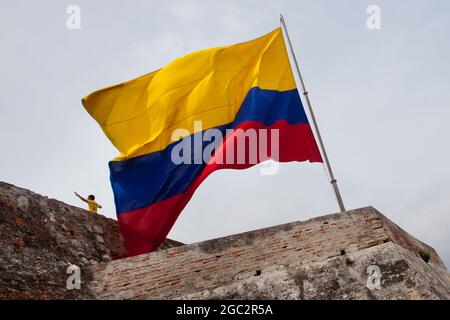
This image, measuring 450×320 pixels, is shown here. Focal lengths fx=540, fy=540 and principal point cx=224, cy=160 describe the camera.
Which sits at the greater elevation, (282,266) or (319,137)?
(319,137)

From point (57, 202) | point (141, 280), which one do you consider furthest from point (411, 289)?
point (57, 202)

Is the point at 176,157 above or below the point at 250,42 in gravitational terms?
below

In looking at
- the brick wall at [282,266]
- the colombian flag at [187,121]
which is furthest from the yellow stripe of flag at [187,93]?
the brick wall at [282,266]

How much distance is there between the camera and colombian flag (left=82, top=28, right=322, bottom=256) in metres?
6.89

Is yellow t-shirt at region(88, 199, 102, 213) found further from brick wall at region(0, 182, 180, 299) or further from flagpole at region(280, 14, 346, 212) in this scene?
flagpole at region(280, 14, 346, 212)

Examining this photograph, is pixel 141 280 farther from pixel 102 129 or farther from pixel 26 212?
pixel 102 129

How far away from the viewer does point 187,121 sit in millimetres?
7457

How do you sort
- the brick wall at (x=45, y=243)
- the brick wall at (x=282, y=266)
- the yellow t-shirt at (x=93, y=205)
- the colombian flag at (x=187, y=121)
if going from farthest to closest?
the yellow t-shirt at (x=93, y=205) < the colombian flag at (x=187, y=121) < the brick wall at (x=45, y=243) < the brick wall at (x=282, y=266)

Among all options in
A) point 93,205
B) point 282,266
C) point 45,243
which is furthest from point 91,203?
point 282,266

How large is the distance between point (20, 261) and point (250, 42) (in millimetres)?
4286

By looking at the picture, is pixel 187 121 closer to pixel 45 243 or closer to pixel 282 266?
pixel 45 243

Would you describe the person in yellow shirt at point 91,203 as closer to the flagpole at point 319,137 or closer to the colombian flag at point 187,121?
the colombian flag at point 187,121

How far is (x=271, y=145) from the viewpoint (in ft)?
22.5

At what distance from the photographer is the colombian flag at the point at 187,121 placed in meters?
6.89
